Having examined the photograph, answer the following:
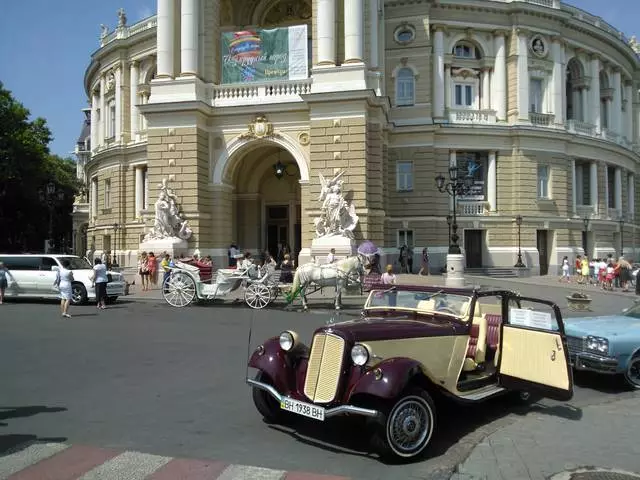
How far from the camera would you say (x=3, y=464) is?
4.82m

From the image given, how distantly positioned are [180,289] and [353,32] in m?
14.5

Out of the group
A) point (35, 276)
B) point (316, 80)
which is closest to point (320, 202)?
point (316, 80)

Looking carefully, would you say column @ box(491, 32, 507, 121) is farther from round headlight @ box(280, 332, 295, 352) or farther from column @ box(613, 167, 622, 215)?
round headlight @ box(280, 332, 295, 352)

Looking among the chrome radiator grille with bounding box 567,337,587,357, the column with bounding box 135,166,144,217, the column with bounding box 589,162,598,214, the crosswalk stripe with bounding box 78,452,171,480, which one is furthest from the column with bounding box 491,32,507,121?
the crosswalk stripe with bounding box 78,452,171,480

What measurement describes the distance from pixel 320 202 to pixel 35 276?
11906 millimetres

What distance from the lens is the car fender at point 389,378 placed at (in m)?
4.84

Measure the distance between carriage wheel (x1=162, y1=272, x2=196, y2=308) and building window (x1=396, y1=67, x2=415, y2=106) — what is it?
20793mm

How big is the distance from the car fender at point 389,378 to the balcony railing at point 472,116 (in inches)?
1205

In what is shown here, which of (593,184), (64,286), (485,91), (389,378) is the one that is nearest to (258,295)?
(64,286)

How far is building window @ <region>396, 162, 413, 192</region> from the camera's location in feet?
110

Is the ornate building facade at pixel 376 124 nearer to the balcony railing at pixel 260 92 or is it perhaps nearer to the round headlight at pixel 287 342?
the balcony railing at pixel 260 92

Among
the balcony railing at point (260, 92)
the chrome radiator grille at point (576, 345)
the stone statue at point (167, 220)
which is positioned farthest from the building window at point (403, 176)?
the chrome radiator grille at point (576, 345)

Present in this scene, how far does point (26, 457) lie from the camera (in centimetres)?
500

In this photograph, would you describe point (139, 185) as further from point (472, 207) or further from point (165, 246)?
point (472, 207)
